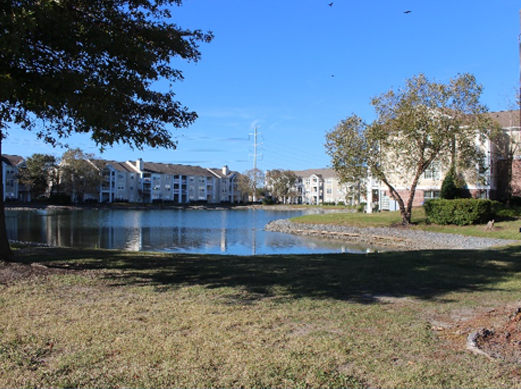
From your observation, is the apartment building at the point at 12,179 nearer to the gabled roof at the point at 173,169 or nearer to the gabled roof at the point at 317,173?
the gabled roof at the point at 173,169

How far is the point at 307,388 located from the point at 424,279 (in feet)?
20.8

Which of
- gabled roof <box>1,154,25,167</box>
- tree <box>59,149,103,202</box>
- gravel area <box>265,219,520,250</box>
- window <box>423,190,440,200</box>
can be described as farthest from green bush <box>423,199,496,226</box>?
gabled roof <box>1,154,25,167</box>

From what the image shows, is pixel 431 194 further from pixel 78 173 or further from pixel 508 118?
pixel 78 173

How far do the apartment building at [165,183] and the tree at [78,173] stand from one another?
45.3ft

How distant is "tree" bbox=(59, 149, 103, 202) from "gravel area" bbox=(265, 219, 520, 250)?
5282 cm

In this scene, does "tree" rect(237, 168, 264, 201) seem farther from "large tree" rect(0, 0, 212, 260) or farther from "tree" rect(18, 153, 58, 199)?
"large tree" rect(0, 0, 212, 260)

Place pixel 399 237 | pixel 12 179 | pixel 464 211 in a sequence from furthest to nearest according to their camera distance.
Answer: pixel 12 179, pixel 464 211, pixel 399 237

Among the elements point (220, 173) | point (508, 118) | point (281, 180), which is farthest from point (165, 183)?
point (508, 118)

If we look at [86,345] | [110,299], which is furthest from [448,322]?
[110,299]

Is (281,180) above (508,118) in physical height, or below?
below

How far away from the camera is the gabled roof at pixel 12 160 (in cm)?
8354

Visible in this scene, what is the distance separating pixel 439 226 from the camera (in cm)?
2905

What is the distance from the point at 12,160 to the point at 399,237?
268 feet

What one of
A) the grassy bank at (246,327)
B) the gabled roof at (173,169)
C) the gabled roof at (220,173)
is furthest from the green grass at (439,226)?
the gabled roof at (220,173)
